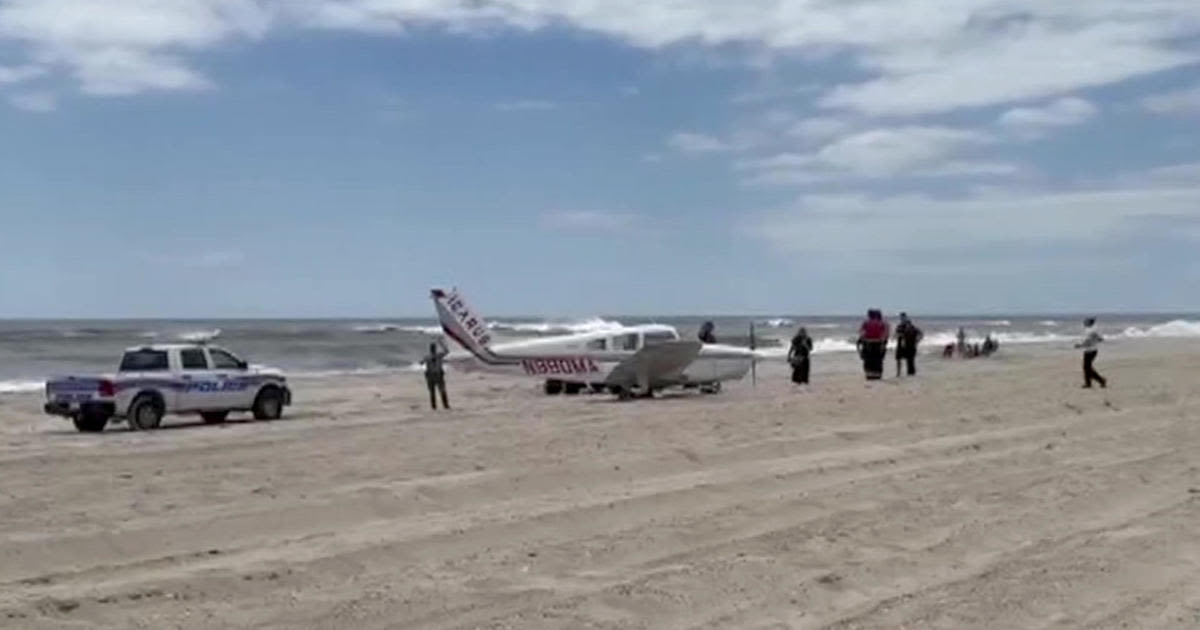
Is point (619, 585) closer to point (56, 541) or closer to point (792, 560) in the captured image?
point (792, 560)

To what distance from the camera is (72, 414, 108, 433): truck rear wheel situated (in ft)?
78.7

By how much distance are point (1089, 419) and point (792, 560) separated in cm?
1114

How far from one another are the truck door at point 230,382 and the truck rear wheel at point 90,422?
7.33 ft

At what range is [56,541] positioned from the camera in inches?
384

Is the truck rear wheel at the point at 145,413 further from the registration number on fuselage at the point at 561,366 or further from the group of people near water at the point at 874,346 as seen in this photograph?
the group of people near water at the point at 874,346

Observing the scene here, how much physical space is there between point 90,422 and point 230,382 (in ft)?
8.91

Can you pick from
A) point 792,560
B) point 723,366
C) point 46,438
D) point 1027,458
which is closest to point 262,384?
point 46,438

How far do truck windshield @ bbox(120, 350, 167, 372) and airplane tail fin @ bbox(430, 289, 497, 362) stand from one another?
368 inches

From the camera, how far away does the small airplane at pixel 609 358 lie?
1137 inches

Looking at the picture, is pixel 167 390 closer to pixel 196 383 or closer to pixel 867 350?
pixel 196 383

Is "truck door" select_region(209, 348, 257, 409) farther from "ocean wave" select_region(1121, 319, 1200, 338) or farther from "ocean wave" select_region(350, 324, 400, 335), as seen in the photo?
"ocean wave" select_region(350, 324, 400, 335)

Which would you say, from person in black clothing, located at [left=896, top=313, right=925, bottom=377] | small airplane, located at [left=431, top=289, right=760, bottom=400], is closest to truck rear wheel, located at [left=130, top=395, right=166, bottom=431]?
small airplane, located at [left=431, top=289, right=760, bottom=400]

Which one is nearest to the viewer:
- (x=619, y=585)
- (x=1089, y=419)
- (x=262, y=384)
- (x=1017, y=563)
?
(x=619, y=585)

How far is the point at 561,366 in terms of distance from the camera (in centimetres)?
3162
